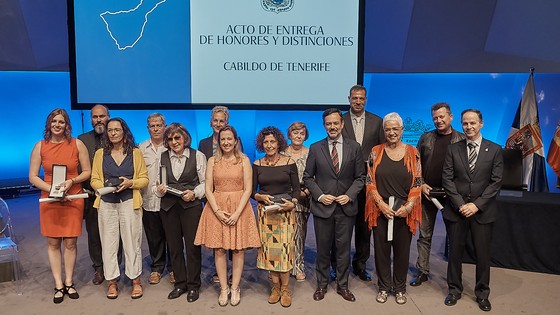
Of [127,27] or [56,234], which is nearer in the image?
[56,234]

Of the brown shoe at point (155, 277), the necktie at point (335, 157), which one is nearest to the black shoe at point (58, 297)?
the brown shoe at point (155, 277)

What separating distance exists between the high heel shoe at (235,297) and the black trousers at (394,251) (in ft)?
3.72

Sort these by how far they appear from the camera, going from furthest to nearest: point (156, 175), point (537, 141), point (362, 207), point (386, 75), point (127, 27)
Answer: point (386, 75) → point (537, 141) → point (127, 27) → point (362, 207) → point (156, 175)

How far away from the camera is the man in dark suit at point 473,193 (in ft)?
11.2

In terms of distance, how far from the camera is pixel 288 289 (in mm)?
3617

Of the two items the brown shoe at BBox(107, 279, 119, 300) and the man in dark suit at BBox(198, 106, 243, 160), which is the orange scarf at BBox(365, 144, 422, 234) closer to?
the man in dark suit at BBox(198, 106, 243, 160)

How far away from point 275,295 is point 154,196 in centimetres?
129

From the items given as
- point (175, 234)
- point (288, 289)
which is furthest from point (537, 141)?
point (175, 234)

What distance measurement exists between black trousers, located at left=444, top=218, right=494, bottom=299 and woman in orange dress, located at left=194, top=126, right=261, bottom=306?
1.54 meters

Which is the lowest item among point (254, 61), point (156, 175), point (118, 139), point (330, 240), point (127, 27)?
point (330, 240)

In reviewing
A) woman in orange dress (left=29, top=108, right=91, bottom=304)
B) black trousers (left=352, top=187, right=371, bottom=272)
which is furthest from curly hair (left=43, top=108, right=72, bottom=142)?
black trousers (left=352, top=187, right=371, bottom=272)

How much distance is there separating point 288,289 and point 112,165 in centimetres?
168

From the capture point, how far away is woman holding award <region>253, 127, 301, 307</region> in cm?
340

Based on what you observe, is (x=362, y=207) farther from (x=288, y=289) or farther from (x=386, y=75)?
(x=386, y=75)
